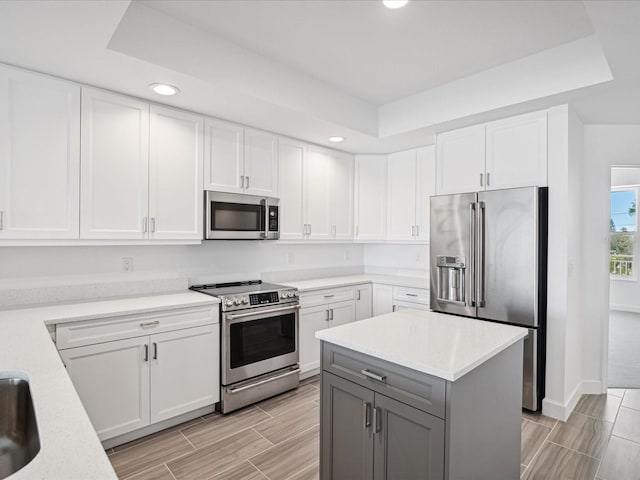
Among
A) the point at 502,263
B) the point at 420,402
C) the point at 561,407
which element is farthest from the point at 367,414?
the point at 561,407

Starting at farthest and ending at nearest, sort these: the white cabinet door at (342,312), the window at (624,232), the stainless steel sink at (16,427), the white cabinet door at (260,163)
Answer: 1. the window at (624,232)
2. the white cabinet door at (342,312)
3. the white cabinet door at (260,163)
4. the stainless steel sink at (16,427)

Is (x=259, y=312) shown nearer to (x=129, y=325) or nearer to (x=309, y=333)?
(x=309, y=333)

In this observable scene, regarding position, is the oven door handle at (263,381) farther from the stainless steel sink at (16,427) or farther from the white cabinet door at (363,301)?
the stainless steel sink at (16,427)

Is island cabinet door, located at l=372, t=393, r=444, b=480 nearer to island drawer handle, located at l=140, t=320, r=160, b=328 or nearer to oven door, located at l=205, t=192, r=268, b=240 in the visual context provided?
island drawer handle, located at l=140, t=320, r=160, b=328

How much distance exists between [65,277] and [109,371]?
32.8 inches

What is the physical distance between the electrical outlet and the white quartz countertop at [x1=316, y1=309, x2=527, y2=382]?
1.91 meters

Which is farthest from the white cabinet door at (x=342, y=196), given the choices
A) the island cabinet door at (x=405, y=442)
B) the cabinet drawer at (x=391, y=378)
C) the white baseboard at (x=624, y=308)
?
the white baseboard at (x=624, y=308)

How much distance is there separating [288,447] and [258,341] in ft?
2.84

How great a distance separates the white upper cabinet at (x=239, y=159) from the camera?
313 centimetres

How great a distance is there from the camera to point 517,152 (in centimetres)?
305

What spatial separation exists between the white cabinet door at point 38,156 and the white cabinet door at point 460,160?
301cm

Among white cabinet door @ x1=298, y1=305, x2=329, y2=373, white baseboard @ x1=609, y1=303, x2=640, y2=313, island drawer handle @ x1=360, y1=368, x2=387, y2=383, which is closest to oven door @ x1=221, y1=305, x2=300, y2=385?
white cabinet door @ x1=298, y1=305, x2=329, y2=373

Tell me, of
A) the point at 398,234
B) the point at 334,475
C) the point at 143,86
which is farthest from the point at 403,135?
the point at 334,475

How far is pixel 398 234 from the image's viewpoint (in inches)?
174
